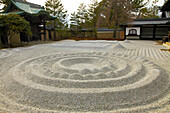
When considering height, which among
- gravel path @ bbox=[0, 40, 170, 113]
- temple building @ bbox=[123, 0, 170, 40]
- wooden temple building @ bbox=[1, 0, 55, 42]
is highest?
wooden temple building @ bbox=[1, 0, 55, 42]

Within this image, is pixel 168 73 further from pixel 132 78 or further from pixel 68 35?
pixel 68 35

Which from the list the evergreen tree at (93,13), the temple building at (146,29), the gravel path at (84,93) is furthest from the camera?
the evergreen tree at (93,13)

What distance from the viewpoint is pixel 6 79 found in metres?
Result: 3.52

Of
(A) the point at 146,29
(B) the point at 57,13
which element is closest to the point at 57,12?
(B) the point at 57,13

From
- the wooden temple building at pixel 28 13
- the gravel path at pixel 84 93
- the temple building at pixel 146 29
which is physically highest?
the wooden temple building at pixel 28 13

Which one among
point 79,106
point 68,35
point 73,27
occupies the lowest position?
point 79,106

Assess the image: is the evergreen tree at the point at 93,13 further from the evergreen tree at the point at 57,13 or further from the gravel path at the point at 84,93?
the gravel path at the point at 84,93

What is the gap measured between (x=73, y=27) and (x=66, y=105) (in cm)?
2145

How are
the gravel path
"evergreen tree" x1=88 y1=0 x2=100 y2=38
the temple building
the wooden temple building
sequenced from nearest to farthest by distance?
the gravel path, the wooden temple building, the temple building, "evergreen tree" x1=88 y1=0 x2=100 y2=38

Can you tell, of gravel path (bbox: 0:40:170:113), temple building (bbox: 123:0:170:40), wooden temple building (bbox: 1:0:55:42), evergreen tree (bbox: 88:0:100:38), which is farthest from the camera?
evergreen tree (bbox: 88:0:100:38)

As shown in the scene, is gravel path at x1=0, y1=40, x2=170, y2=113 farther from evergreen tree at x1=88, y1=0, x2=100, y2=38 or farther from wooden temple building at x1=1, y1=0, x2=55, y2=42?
evergreen tree at x1=88, y1=0, x2=100, y2=38

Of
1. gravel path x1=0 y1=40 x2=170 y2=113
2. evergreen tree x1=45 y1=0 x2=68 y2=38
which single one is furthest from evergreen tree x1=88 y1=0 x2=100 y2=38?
gravel path x1=0 y1=40 x2=170 y2=113

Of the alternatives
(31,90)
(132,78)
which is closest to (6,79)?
(31,90)

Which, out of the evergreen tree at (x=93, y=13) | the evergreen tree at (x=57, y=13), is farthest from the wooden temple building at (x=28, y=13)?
the evergreen tree at (x=93, y=13)
